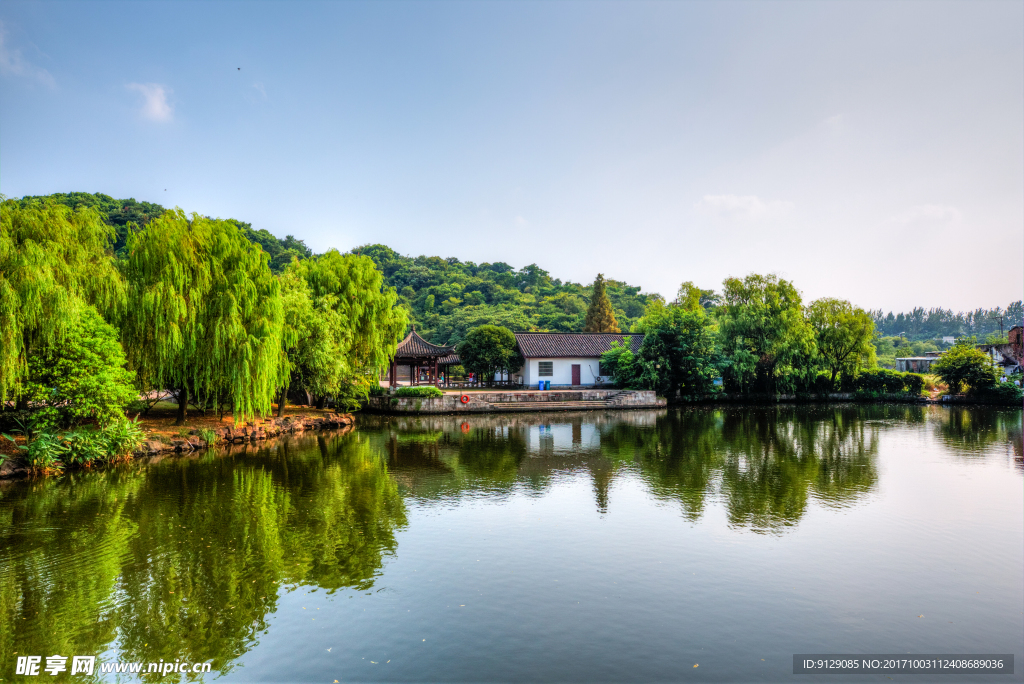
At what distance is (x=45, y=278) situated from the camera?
11.9 m

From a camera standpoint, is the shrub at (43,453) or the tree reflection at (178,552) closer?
the tree reflection at (178,552)

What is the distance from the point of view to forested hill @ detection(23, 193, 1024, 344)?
5162 cm

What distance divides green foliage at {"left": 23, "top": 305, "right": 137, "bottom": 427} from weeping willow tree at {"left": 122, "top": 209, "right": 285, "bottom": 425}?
4.23 ft

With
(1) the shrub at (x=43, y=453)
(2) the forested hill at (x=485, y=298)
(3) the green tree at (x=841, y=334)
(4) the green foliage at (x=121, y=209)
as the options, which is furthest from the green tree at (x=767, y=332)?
(4) the green foliage at (x=121, y=209)

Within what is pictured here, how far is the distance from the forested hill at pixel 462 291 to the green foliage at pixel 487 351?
13632 mm

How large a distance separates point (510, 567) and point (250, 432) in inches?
530

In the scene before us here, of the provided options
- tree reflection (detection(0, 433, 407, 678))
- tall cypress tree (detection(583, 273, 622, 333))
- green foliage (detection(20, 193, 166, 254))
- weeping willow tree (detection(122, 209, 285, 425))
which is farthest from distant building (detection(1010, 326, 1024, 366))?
green foliage (detection(20, 193, 166, 254))

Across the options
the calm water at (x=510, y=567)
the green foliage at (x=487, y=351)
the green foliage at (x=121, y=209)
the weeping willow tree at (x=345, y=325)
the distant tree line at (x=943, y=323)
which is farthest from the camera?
the distant tree line at (x=943, y=323)

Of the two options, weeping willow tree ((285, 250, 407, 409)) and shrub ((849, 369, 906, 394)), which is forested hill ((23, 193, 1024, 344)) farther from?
weeping willow tree ((285, 250, 407, 409))

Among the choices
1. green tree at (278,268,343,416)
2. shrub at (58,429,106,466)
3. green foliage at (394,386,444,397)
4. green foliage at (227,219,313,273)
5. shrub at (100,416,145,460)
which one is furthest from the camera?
green foliage at (227,219,313,273)

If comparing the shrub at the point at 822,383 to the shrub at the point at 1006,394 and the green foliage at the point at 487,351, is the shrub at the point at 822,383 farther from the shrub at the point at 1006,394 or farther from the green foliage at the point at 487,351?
the green foliage at the point at 487,351

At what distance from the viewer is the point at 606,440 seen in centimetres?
1967

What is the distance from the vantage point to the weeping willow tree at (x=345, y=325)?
2103cm

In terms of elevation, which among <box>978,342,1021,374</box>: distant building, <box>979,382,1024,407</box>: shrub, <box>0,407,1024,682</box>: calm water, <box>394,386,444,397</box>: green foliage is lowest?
<box>0,407,1024,682</box>: calm water
